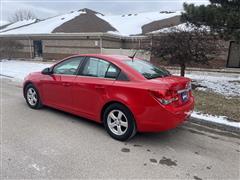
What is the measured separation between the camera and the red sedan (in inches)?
134

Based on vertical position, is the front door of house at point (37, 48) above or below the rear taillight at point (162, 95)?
above

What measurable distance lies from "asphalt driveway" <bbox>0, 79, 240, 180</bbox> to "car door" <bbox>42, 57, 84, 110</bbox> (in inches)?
18.4

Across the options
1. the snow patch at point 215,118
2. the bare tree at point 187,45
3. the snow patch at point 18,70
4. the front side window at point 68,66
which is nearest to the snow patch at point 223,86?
the bare tree at point 187,45

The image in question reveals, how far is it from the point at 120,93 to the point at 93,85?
0.65 m

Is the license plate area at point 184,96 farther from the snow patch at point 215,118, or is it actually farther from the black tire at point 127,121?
the snow patch at point 215,118

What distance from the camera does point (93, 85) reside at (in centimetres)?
403

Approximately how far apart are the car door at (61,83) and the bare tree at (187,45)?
14.4ft

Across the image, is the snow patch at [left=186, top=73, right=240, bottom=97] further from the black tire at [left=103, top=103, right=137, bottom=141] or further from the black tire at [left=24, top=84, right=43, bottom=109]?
the black tire at [left=24, top=84, right=43, bottom=109]

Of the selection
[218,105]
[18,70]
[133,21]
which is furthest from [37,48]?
[218,105]

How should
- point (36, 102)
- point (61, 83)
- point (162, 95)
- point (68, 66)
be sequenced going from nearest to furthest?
point (162, 95) < point (61, 83) < point (68, 66) < point (36, 102)

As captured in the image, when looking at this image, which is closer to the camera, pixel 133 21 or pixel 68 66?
pixel 68 66

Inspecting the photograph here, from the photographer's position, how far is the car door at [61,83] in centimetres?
453

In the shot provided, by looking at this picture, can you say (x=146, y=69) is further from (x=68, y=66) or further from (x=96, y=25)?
(x=96, y=25)

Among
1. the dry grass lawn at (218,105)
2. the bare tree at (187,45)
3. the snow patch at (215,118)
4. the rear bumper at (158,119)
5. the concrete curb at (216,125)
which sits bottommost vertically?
the concrete curb at (216,125)
